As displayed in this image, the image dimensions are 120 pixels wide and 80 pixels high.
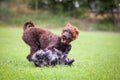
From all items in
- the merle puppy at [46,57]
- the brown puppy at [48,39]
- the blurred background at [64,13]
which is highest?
A: the brown puppy at [48,39]

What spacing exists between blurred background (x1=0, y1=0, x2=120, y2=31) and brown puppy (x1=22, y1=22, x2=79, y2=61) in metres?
25.4

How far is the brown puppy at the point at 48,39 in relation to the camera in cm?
1093

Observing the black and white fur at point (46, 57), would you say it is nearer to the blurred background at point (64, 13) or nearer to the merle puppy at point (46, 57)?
the merle puppy at point (46, 57)

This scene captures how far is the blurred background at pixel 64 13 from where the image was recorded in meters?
38.2

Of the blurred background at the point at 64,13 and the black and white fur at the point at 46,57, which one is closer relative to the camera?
the black and white fur at the point at 46,57

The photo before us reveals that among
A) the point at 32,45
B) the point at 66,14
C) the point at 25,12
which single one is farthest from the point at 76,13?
the point at 32,45

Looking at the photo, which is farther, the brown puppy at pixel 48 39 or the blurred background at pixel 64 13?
the blurred background at pixel 64 13

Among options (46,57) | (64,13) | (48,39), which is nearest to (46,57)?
(46,57)

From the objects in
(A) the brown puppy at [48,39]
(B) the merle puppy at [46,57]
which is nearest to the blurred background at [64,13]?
(A) the brown puppy at [48,39]

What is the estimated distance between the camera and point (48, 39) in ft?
37.9

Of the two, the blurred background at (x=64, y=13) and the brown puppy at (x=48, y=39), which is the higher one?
the brown puppy at (x=48, y=39)

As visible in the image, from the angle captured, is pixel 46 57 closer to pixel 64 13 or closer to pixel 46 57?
pixel 46 57

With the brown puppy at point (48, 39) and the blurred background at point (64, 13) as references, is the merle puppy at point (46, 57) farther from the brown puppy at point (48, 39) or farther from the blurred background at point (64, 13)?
the blurred background at point (64, 13)

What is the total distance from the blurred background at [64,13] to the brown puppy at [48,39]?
25.4 meters
